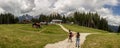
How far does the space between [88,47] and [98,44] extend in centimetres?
466

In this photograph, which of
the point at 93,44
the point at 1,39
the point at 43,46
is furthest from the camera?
the point at 1,39

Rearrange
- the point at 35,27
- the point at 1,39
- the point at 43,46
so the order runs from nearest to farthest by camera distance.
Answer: the point at 43,46 → the point at 1,39 → the point at 35,27

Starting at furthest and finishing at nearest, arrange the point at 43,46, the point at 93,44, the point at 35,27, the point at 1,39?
the point at 35,27, the point at 1,39, the point at 93,44, the point at 43,46

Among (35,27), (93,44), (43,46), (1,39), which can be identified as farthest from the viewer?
(35,27)

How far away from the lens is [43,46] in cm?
4812

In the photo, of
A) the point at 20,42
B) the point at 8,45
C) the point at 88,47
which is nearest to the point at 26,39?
the point at 20,42

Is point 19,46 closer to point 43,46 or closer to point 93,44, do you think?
point 43,46

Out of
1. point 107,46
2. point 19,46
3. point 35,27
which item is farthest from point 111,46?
point 35,27

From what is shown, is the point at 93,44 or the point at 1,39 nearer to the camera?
the point at 93,44

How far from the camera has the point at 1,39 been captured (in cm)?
5544

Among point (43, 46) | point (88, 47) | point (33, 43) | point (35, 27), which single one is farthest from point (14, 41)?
point (35, 27)

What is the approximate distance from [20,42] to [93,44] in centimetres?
1722

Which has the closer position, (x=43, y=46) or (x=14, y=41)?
(x=43, y=46)

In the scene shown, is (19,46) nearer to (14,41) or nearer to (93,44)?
(14,41)
